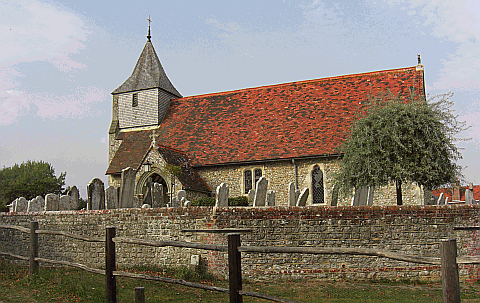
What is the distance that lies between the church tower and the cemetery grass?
18.1 meters

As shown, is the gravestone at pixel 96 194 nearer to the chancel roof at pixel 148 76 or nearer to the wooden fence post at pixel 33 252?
the wooden fence post at pixel 33 252

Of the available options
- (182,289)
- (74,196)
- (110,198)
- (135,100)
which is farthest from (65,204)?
(135,100)

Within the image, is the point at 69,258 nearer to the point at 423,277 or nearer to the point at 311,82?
the point at 423,277

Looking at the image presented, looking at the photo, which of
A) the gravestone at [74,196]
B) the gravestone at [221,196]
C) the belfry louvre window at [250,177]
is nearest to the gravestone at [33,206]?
the gravestone at [74,196]

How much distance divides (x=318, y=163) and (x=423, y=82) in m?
7.35

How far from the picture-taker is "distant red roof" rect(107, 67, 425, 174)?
74.8 ft

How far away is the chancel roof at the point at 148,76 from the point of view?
1151 inches

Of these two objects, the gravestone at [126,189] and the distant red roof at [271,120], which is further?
the distant red roof at [271,120]

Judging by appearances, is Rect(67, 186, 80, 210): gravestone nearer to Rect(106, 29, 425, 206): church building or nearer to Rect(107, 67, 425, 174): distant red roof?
Rect(106, 29, 425, 206): church building

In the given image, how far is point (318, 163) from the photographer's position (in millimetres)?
21891

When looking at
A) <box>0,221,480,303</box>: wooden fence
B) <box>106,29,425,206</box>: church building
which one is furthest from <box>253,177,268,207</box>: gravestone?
<box>106,29,425,206</box>: church building

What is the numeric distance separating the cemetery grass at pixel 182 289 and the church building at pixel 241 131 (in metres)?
10.1

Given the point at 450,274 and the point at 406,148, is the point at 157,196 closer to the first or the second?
the point at 406,148

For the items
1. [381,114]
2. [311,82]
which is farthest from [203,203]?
[311,82]
